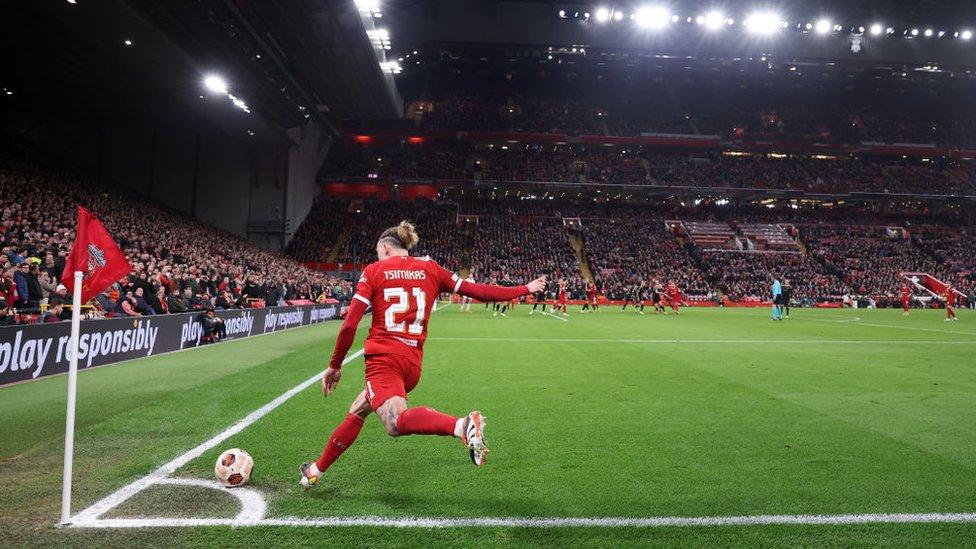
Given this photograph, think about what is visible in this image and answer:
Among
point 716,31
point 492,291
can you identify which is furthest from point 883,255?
point 492,291

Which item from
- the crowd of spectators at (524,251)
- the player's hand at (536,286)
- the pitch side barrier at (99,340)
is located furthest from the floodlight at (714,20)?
the player's hand at (536,286)

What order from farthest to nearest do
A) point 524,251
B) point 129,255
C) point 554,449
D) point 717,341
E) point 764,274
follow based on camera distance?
1. point 524,251
2. point 764,274
3. point 129,255
4. point 717,341
5. point 554,449

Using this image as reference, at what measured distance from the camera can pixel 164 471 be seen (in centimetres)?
442

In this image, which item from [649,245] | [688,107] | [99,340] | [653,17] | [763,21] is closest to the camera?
[99,340]

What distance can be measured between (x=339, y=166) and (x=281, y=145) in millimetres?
14251

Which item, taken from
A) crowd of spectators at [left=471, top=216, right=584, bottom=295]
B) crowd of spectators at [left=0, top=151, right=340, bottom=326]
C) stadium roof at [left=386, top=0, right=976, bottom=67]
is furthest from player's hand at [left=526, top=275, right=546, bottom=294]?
stadium roof at [left=386, top=0, right=976, bottom=67]

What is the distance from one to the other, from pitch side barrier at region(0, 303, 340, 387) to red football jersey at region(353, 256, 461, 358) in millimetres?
7738

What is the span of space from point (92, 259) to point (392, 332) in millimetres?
2361

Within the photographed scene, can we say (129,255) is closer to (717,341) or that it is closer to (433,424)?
(717,341)

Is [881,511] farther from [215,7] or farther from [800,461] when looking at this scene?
[215,7]

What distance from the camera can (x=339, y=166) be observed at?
5366cm

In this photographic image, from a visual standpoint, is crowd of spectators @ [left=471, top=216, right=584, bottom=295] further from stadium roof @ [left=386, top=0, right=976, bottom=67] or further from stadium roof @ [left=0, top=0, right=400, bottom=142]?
stadium roof @ [left=0, top=0, right=400, bottom=142]

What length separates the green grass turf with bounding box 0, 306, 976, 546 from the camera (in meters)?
3.36

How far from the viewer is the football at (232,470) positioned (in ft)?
13.3
